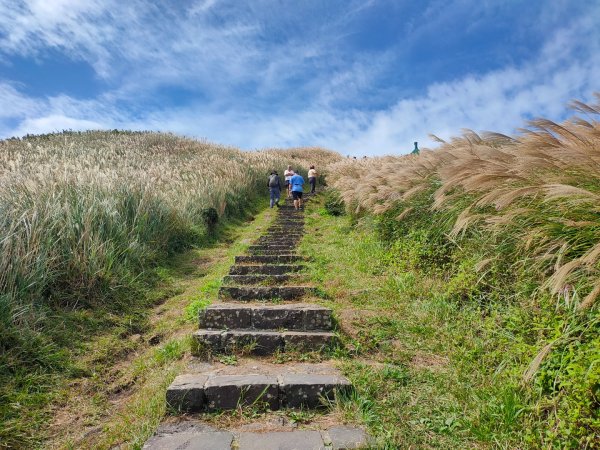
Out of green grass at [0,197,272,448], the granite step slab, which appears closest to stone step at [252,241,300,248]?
the granite step slab

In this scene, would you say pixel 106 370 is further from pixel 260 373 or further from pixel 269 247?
pixel 269 247

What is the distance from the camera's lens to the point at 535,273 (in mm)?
3346

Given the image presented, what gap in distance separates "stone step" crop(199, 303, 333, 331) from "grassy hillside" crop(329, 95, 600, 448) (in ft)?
4.51

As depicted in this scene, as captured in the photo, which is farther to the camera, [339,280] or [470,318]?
[339,280]

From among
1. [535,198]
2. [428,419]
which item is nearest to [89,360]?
[428,419]

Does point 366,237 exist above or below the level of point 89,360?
above

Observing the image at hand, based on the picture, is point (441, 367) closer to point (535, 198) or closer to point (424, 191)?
point (535, 198)

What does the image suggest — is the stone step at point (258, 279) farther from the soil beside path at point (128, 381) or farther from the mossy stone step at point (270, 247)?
the mossy stone step at point (270, 247)

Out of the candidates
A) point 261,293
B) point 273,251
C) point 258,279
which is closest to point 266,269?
point 258,279

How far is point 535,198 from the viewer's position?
144 inches

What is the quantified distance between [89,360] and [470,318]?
394cm

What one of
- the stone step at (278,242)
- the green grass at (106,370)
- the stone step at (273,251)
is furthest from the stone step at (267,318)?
the stone step at (278,242)

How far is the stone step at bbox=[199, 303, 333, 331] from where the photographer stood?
14.3 ft

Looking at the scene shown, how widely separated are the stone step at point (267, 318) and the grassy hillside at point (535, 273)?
4.51ft
